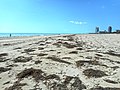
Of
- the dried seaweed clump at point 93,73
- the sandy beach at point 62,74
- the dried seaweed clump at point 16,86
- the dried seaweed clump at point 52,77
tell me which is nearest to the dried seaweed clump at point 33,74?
the sandy beach at point 62,74

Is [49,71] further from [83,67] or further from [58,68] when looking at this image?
[83,67]

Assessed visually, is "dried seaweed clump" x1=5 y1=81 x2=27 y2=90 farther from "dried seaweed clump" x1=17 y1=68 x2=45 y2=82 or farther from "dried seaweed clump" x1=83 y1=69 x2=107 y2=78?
"dried seaweed clump" x1=83 y1=69 x2=107 y2=78

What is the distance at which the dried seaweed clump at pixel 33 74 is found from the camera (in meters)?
5.97

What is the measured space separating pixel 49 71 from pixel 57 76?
585mm

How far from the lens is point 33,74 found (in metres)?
6.23

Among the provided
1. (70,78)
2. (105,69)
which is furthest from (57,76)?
(105,69)

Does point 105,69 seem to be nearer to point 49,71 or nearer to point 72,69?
point 72,69

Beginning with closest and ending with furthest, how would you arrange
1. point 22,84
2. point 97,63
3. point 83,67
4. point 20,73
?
point 22,84, point 20,73, point 83,67, point 97,63

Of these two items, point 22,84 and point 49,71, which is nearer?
point 22,84

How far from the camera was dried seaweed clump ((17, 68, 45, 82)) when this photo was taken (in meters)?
5.97

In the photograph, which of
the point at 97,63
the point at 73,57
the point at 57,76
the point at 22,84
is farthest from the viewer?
the point at 73,57

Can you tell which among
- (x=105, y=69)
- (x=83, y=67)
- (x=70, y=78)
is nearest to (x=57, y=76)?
(x=70, y=78)

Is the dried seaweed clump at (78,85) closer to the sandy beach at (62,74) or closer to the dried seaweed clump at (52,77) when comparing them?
the sandy beach at (62,74)

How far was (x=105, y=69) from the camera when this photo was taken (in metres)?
6.72
